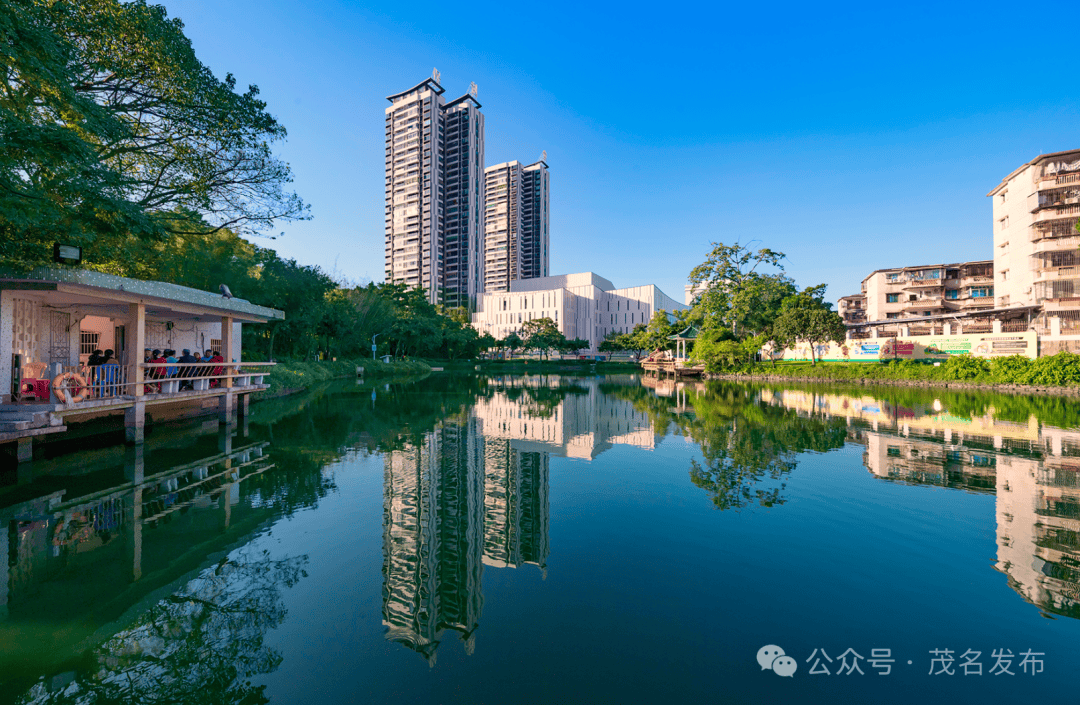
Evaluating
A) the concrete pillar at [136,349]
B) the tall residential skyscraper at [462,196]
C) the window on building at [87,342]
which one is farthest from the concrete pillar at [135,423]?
the tall residential skyscraper at [462,196]

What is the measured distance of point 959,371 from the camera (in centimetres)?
3105

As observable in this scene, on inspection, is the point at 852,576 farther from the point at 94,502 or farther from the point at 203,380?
the point at 203,380

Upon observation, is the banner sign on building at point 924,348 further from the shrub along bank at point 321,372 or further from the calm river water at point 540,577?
the shrub along bank at point 321,372

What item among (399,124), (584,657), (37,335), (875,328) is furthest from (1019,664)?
(399,124)

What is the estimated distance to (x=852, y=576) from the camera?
5.22 meters

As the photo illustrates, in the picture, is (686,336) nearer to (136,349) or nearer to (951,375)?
(951,375)

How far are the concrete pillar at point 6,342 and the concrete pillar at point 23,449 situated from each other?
66.6 inches

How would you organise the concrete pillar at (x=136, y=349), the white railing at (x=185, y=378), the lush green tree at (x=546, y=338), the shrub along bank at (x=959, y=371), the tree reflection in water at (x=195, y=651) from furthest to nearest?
the lush green tree at (x=546, y=338) → the shrub along bank at (x=959, y=371) → the white railing at (x=185, y=378) → the concrete pillar at (x=136, y=349) → the tree reflection in water at (x=195, y=651)

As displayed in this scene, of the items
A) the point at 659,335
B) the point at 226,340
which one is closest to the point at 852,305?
the point at 659,335

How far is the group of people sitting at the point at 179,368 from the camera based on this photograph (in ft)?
46.2

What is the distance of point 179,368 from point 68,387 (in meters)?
6.27

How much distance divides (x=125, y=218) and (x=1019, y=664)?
16278mm

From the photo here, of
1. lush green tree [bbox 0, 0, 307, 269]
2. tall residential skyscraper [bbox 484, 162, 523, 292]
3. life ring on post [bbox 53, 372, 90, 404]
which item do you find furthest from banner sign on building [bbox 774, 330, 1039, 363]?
tall residential skyscraper [bbox 484, 162, 523, 292]

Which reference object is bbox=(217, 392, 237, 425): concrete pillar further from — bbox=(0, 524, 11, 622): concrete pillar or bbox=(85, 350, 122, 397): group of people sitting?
bbox=(0, 524, 11, 622): concrete pillar
